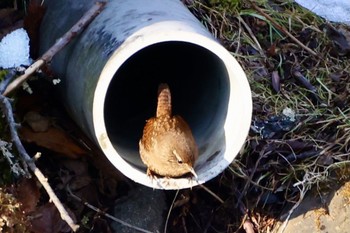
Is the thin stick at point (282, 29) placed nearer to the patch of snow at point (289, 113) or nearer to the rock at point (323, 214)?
the patch of snow at point (289, 113)

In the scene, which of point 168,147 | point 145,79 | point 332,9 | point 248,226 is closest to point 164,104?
point 168,147

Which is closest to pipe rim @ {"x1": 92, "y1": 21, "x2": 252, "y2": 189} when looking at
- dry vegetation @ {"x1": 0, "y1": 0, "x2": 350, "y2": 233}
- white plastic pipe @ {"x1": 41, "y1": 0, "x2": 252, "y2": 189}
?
white plastic pipe @ {"x1": 41, "y1": 0, "x2": 252, "y2": 189}

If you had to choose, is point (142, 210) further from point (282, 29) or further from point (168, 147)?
point (282, 29)

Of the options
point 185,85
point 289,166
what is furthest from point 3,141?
point 289,166

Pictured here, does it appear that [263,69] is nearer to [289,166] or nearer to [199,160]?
[289,166]

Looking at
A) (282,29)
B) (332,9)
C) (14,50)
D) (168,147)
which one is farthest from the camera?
(332,9)

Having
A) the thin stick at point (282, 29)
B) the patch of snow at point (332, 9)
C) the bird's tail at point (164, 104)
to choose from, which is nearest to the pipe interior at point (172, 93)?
the bird's tail at point (164, 104)
